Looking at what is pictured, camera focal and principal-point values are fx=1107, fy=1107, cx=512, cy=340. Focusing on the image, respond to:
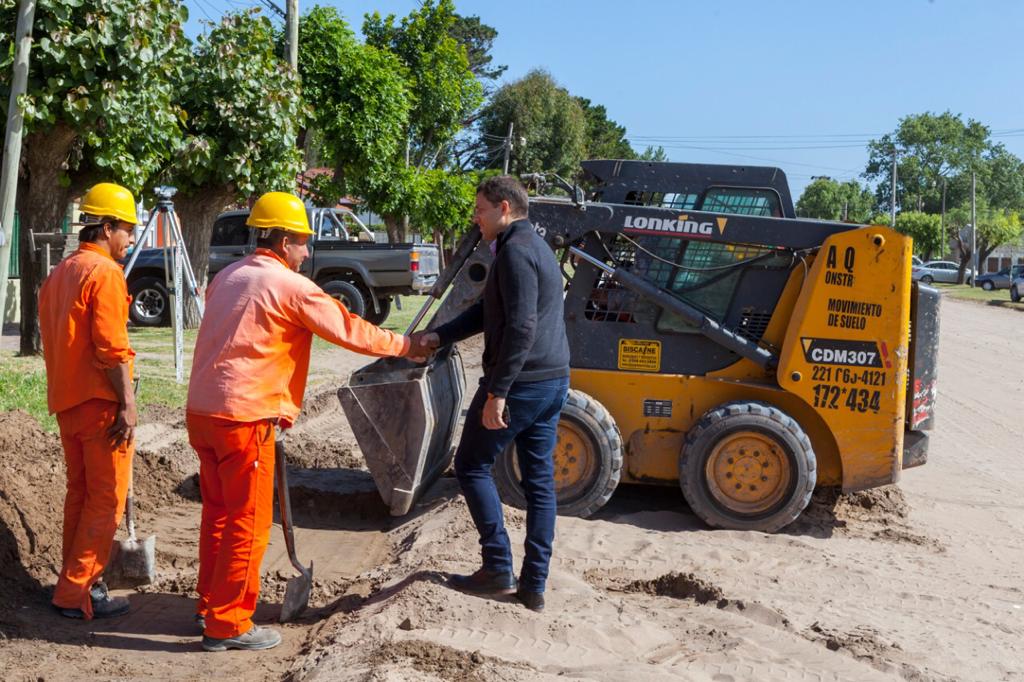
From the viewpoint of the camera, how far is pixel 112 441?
519cm

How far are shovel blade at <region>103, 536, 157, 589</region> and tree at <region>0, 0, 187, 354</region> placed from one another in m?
6.33

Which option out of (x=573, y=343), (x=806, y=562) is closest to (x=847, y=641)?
(x=806, y=562)

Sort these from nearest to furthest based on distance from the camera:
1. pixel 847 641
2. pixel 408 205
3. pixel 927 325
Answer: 1. pixel 847 641
2. pixel 927 325
3. pixel 408 205

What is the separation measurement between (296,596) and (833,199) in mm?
123153

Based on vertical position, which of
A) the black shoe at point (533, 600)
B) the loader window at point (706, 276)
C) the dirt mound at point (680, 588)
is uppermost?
the loader window at point (706, 276)

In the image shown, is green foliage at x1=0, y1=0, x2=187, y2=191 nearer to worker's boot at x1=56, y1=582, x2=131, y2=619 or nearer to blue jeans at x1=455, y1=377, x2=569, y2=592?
worker's boot at x1=56, y1=582, x2=131, y2=619

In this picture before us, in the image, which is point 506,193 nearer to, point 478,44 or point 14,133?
point 14,133

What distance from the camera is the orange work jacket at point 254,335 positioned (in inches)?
190

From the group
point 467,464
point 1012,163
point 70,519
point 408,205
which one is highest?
point 1012,163

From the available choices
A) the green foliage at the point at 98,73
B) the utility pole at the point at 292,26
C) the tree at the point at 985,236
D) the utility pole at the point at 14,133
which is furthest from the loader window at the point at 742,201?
the tree at the point at 985,236

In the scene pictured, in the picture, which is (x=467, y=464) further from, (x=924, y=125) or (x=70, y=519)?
(x=924, y=125)

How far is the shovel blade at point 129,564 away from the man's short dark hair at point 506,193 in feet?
8.44

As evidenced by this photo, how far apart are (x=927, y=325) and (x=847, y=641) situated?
2.82 m

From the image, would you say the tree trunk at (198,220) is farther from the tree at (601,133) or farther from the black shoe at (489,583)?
the tree at (601,133)
